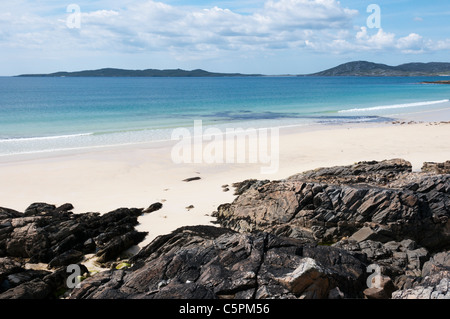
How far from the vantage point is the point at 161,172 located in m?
21.1

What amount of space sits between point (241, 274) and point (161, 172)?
14.3 meters

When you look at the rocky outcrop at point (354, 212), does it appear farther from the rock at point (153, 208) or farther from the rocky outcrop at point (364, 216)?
the rock at point (153, 208)

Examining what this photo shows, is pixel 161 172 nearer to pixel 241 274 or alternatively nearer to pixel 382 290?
pixel 241 274

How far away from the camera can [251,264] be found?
7695 mm

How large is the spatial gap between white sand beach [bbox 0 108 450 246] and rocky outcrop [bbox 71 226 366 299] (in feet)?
14.1

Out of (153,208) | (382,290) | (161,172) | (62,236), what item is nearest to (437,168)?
(382,290)

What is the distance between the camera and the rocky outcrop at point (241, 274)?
275 inches

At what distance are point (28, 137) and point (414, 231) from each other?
33724 millimetres

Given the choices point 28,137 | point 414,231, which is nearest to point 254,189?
point 414,231

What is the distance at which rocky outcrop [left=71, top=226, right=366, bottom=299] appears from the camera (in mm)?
Answer: 6980

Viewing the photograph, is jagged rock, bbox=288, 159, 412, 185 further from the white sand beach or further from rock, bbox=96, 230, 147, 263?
rock, bbox=96, 230, 147, 263

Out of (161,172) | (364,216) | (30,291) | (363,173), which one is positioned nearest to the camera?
(30,291)

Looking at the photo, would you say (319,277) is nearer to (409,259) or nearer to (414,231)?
(409,259)

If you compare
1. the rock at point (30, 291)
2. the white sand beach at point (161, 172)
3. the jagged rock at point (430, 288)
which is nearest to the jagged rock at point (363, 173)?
the white sand beach at point (161, 172)
